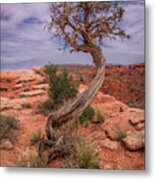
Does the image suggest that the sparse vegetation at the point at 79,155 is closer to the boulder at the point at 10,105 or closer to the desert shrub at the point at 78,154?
the desert shrub at the point at 78,154

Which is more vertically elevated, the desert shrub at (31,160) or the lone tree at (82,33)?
the lone tree at (82,33)

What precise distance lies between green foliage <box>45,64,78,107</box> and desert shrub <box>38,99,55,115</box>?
2cm

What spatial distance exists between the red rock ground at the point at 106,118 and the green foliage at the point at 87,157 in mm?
27

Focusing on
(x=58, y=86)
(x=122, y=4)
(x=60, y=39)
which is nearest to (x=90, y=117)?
(x=58, y=86)

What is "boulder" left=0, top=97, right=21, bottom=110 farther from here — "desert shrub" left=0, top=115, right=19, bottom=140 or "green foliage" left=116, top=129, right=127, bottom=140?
"green foliage" left=116, top=129, right=127, bottom=140

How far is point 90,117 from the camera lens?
2.33 meters

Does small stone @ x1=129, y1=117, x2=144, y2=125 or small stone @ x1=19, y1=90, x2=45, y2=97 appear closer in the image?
small stone @ x1=129, y1=117, x2=144, y2=125

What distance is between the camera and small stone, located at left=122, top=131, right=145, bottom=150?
89.3 inches

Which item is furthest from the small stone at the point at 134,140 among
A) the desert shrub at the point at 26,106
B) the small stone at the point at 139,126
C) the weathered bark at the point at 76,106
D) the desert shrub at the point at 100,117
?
the desert shrub at the point at 26,106

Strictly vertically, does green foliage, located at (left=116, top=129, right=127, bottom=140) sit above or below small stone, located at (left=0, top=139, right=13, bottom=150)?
above

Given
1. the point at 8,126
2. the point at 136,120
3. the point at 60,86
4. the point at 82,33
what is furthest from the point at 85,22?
the point at 8,126

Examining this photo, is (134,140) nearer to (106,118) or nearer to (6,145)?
(106,118)

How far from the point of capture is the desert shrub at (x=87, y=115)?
233cm

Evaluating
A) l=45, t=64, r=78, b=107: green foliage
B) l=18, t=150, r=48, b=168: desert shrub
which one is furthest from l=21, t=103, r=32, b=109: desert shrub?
l=18, t=150, r=48, b=168: desert shrub
